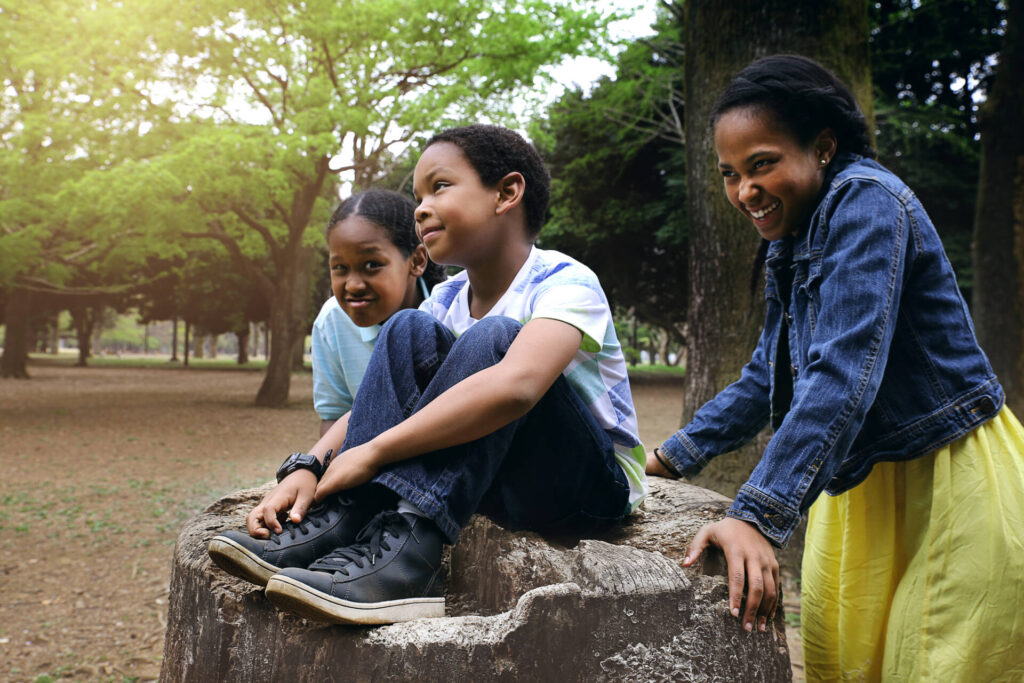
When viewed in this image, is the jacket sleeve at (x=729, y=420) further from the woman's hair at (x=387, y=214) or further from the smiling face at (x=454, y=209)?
the woman's hair at (x=387, y=214)

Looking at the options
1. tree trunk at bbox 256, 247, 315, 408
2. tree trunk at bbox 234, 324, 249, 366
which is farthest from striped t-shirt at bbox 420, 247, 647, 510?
tree trunk at bbox 234, 324, 249, 366

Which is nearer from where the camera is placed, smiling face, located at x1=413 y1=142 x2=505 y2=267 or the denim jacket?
the denim jacket

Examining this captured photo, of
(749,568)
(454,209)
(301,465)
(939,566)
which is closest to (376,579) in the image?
(301,465)

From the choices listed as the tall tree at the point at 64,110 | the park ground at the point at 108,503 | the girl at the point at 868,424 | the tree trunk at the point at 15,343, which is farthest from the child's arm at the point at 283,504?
the tree trunk at the point at 15,343

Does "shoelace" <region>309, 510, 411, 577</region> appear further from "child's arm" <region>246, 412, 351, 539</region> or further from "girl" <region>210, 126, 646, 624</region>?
"child's arm" <region>246, 412, 351, 539</region>

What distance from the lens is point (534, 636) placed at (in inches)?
51.9

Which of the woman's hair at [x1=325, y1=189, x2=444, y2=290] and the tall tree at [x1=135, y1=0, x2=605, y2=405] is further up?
the tall tree at [x1=135, y1=0, x2=605, y2=405]

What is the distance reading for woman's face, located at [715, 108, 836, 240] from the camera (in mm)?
1571

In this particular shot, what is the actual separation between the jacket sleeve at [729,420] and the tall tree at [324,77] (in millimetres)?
8227

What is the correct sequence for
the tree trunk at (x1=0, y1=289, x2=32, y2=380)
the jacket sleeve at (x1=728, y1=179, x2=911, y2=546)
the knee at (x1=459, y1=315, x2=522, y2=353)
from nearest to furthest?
1. the jacket sleeve at (x1=728, y1=179, x2=911, y2=546)
2. the knee at (x1=459, y1=315, x2=522, y2=353)
3. the tree trunk at (x1=0, y1=289, x2=32, y2=380)

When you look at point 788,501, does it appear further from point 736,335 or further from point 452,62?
point 452,62

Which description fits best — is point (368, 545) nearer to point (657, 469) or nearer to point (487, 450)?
point (487, 450)

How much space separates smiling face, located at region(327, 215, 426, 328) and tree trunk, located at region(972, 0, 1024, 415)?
6.52 meters

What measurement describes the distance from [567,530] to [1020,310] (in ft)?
21.6
